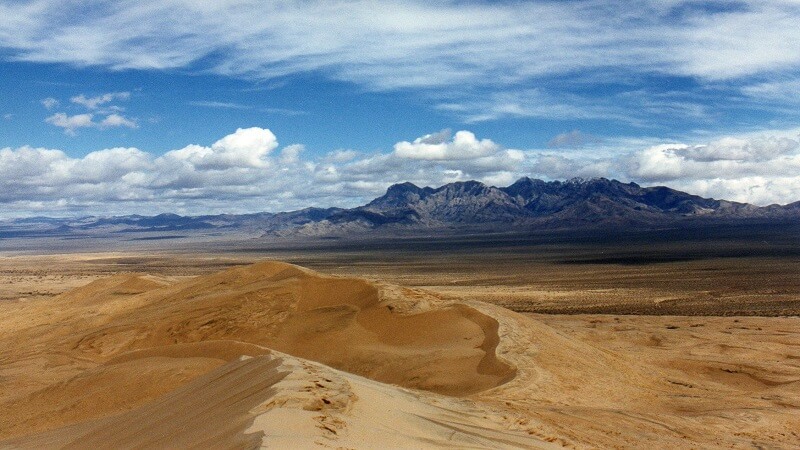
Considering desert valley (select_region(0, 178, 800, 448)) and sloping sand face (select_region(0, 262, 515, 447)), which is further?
sloping sand face (select_region(0, 262, 515, 447))

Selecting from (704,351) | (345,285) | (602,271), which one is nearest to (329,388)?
(345,285)

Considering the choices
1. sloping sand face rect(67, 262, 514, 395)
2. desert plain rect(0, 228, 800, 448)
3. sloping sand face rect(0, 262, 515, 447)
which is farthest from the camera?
sloping sand face rect(67, 262, 514, 395)

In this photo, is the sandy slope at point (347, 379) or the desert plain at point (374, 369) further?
the desert plain at point (374, 369)

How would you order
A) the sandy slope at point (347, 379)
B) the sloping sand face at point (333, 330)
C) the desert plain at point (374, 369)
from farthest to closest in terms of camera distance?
the sloping sand face at point (333, 330) → the desert plain at point (374, 369) → the sandy slope at point (347, 379)

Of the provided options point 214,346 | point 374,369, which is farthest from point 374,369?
point 214,346

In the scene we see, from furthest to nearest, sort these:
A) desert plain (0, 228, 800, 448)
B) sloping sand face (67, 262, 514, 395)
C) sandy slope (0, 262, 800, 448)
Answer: sloping sand face (67, 262, 514, 395), desert plain (0, 228, 800, 448), sandy slope (0, 262, 800, 448)

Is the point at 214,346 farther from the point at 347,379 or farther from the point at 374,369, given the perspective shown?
the point at 347,379

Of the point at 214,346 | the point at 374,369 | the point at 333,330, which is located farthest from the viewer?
the point at 333,330
